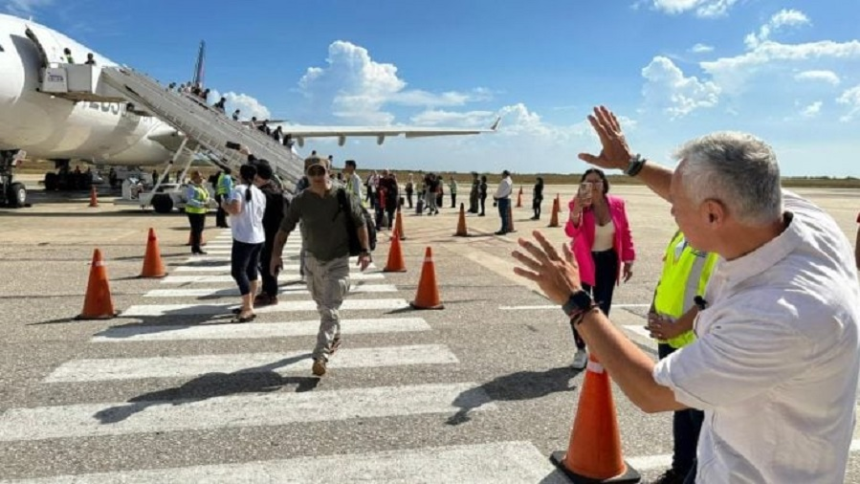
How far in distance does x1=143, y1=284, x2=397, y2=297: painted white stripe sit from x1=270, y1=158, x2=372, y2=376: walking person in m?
3.56

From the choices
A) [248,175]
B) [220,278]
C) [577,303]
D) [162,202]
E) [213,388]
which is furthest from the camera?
[162,202]

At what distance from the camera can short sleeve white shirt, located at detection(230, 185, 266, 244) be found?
24.5 ft

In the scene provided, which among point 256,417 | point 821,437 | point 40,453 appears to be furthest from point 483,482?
point 40,453

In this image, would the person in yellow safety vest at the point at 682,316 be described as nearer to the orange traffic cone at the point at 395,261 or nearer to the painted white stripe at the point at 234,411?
the painted white stripe at the point at 234,411

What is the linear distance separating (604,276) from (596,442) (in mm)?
2262

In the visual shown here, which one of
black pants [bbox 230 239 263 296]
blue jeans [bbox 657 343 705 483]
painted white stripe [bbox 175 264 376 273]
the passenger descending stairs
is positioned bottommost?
painted white stripe [bbox 175 264 376 273]

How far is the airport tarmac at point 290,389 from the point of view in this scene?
12.4 feet

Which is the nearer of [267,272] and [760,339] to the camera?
[760,339]

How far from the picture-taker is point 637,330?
7141mm

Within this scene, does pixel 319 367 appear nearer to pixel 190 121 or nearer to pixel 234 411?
pixel 234 411

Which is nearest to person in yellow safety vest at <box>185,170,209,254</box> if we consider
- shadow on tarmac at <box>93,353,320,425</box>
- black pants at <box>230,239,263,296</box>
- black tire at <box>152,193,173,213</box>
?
black pants at <box>230,239,263,296</box>

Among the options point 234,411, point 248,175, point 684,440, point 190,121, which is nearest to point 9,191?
point 190,121

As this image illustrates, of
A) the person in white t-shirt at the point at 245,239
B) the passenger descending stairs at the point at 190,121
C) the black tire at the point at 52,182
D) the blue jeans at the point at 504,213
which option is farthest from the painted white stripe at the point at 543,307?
the black tire at the point at 52,182

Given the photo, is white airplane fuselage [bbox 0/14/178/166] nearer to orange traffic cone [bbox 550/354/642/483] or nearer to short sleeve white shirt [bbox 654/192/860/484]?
orange traffic cone [bbox 550/354/642/483]
